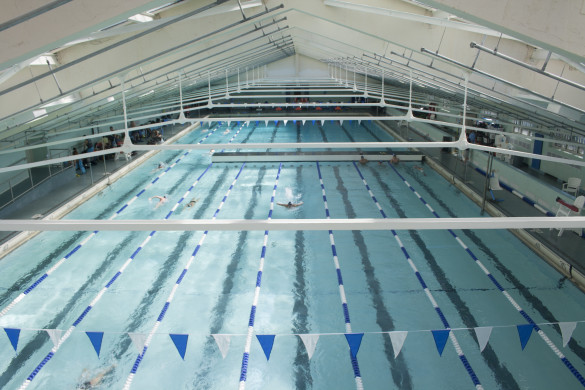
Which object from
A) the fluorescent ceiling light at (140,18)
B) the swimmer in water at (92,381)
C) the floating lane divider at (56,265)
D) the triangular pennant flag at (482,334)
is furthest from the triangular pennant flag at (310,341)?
the floating lane divider at (56,265)

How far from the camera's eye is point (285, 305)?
6844 mm

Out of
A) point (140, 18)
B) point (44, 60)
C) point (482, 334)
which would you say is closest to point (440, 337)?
point (482, 334)

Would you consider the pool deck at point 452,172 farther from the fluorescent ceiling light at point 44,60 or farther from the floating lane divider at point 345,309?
the fluorescent ceiling light at point 44,60

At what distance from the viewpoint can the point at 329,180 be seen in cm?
1319

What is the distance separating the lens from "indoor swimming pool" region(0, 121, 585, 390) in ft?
17.6

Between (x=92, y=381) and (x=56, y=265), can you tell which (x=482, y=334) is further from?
(x=56, y=265)

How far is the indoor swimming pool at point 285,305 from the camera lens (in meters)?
5.36

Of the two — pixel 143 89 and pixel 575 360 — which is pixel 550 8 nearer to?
pixel 575 360

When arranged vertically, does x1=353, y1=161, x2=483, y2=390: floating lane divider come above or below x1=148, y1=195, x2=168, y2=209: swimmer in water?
below

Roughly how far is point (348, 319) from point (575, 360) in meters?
2.91

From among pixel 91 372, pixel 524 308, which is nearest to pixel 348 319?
pixel 524 308

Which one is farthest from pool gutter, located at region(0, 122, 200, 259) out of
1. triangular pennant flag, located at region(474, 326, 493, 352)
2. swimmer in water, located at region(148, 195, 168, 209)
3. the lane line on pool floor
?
triangular pennant flag, located at region(474, 326, 493, 352)

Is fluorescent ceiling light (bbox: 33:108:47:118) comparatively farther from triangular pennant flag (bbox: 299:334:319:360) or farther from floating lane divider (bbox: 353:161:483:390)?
floating lane divider (bbox: 353:161:483:390)

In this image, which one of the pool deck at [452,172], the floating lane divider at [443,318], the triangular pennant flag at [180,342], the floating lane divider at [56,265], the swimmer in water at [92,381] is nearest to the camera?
the triangular pennant flag at [180,342]
